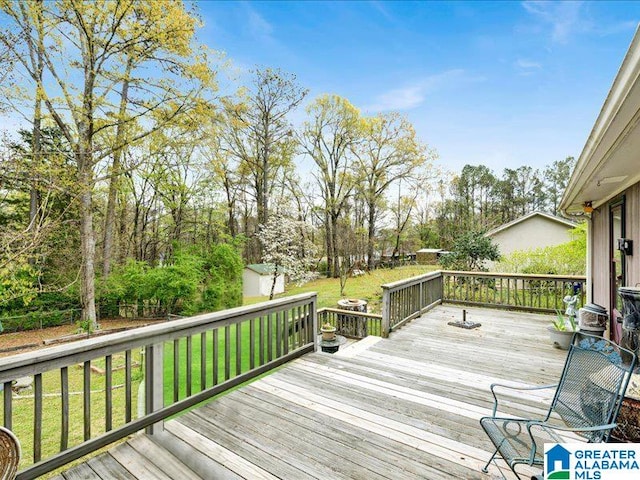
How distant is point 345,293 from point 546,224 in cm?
996

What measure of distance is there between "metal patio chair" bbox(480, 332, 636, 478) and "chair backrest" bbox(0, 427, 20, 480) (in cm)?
236

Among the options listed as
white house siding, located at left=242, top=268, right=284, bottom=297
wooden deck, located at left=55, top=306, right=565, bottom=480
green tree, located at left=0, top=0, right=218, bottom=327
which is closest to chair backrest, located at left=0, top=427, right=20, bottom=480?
wooden deck, located at left=55, top=306, right=565, bottom=480

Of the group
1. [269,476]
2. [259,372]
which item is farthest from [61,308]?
[269,476]

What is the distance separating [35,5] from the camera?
879 cm

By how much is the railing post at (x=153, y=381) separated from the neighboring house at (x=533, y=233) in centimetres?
1568

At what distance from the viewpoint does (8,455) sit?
59.6 inches

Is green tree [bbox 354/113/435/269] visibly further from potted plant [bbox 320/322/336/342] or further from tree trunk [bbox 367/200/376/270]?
potted plant [bbox 320/322/336/342]

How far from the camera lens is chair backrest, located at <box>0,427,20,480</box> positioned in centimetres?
147

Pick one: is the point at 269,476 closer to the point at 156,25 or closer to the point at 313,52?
the point at 313,52

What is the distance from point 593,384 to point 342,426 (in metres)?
1.69

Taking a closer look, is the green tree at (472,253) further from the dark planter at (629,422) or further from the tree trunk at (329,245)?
the dark planter at (629,422)

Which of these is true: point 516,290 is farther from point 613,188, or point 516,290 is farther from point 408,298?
point 613,188

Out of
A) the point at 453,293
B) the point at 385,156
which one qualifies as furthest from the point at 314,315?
the point at 385,156

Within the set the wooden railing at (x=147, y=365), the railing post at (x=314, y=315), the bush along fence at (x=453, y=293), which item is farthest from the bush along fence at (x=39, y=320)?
the bush along fence at (x=453, y=293)
